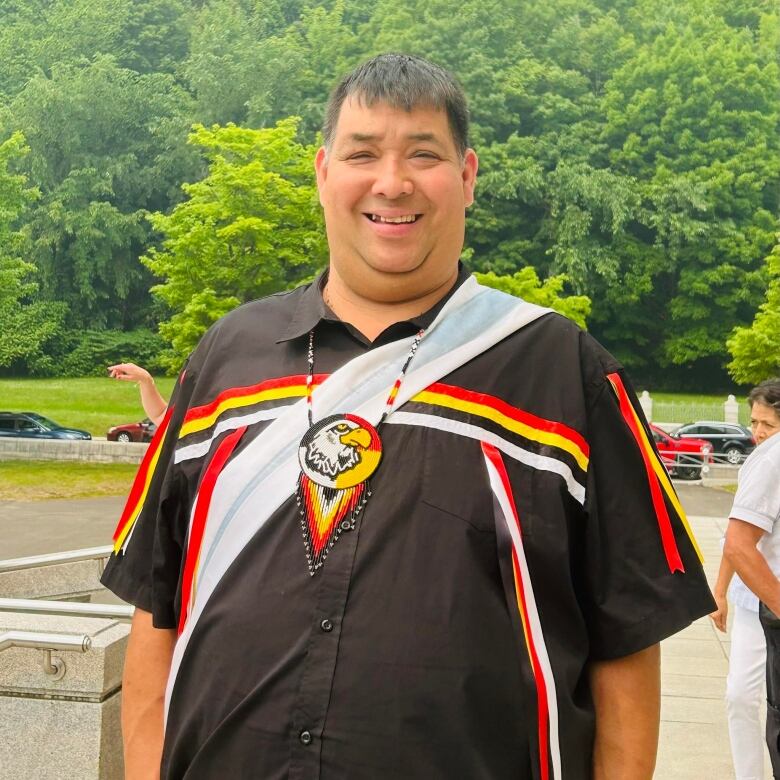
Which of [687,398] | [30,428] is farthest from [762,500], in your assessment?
[687,398]

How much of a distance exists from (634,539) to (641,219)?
4936 cm

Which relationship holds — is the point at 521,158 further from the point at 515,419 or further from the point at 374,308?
the point at 515,419

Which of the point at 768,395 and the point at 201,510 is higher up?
the point at 201,510

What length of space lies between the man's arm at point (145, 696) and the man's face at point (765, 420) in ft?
9.83

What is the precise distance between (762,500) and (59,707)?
239cm

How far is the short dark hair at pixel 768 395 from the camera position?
4371 millimetres

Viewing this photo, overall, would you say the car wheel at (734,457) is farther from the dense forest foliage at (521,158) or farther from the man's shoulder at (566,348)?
the man's shoulder at (566,348)

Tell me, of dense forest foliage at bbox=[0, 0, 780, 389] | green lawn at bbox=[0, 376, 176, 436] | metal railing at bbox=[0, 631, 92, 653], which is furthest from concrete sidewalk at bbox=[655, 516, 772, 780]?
dense forest foliage at bbox=[0, 0, 780, 389]

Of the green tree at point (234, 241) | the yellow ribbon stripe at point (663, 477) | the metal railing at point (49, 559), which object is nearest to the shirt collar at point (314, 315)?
the yellow ribbon stripe at point (663, 477)

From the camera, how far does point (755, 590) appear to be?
3844 mm

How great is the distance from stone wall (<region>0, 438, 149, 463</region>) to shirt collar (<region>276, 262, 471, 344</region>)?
25.0 m

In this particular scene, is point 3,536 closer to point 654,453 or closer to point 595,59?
point 654,453

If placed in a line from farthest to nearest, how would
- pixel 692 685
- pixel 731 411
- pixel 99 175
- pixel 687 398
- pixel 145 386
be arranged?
pixel 99 175 → pixel 687 398 → pixel 731 411 → pixel 145 386 → pixel 692 685

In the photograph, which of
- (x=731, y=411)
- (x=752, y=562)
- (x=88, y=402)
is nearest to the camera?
(x=752, y=562)
